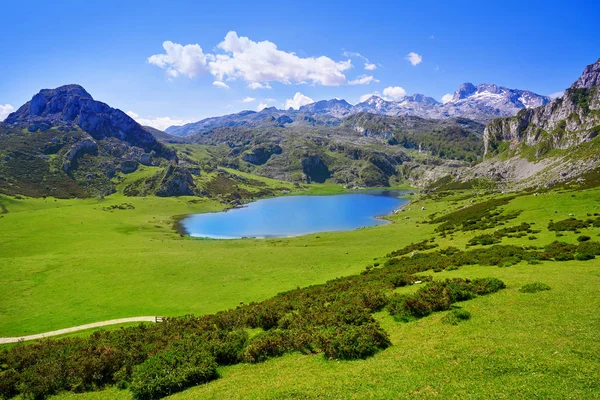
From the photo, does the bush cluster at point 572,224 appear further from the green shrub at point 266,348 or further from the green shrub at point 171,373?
the green shrub at point 171,373

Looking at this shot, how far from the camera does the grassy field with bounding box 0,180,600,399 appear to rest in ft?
44.1

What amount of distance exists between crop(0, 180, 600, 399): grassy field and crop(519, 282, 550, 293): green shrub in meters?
0.60

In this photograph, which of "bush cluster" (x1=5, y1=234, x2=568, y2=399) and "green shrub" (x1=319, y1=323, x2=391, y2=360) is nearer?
"green shrub" (x1=319, y1=323, x2=391, y2=360)

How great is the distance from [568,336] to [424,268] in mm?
21849

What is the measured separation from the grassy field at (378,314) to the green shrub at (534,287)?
60 cm

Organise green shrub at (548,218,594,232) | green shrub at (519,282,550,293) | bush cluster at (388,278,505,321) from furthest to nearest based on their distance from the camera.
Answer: green shrub at (548,218,594,232) < bush cluster at (388,278,505,321) < green shrub at (519,282,550,293)

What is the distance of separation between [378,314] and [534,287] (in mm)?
10926

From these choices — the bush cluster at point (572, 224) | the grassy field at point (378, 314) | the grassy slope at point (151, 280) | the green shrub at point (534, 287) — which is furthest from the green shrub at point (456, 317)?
the bush cluster at point (572, 224)

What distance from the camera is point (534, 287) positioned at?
73.1ft

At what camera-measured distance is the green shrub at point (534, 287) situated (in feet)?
72.3

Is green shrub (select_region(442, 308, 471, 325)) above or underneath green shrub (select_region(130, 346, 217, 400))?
above

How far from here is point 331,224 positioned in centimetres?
15500

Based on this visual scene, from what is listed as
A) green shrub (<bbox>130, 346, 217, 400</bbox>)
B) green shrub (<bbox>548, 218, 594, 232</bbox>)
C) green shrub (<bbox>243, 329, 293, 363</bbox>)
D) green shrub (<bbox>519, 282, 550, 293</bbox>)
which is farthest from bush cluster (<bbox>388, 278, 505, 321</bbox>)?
green shrub (<bbox>548, 218, 594, 232</bbox>)

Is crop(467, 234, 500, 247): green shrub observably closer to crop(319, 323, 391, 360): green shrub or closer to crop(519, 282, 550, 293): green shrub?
crop(519, 282, 550, 293): green shrub
